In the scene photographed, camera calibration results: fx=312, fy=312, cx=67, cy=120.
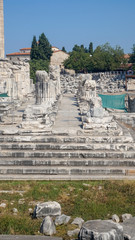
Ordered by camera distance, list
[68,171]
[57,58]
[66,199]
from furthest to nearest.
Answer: [57,58]
[68,171]
[66,199]

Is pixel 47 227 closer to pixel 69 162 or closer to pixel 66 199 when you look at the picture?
pixel 66 199

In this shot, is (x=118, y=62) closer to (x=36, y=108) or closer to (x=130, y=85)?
(x=130, y=85)

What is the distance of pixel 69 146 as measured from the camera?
9.89 meters

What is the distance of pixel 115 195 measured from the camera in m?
7.64

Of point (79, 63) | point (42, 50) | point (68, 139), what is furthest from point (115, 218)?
point (42, 50)

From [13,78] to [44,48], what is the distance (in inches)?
1647

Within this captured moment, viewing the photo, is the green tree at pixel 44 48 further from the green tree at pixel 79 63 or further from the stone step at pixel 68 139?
the stone step at pixel 68 139

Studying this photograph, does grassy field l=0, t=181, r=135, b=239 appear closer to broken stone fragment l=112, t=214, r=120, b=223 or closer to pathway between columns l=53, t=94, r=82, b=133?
broken stone fragment l=112, t=214, r=120, b=223

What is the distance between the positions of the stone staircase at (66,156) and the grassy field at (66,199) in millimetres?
561

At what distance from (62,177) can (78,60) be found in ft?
155


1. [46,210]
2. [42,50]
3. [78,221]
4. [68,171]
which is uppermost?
[42,50]

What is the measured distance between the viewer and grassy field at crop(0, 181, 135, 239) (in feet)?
20.1

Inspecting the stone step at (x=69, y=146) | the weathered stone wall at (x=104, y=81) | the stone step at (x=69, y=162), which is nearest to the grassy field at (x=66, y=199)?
the stone step at (x=69, y=162)

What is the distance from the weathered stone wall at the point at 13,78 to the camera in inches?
712
